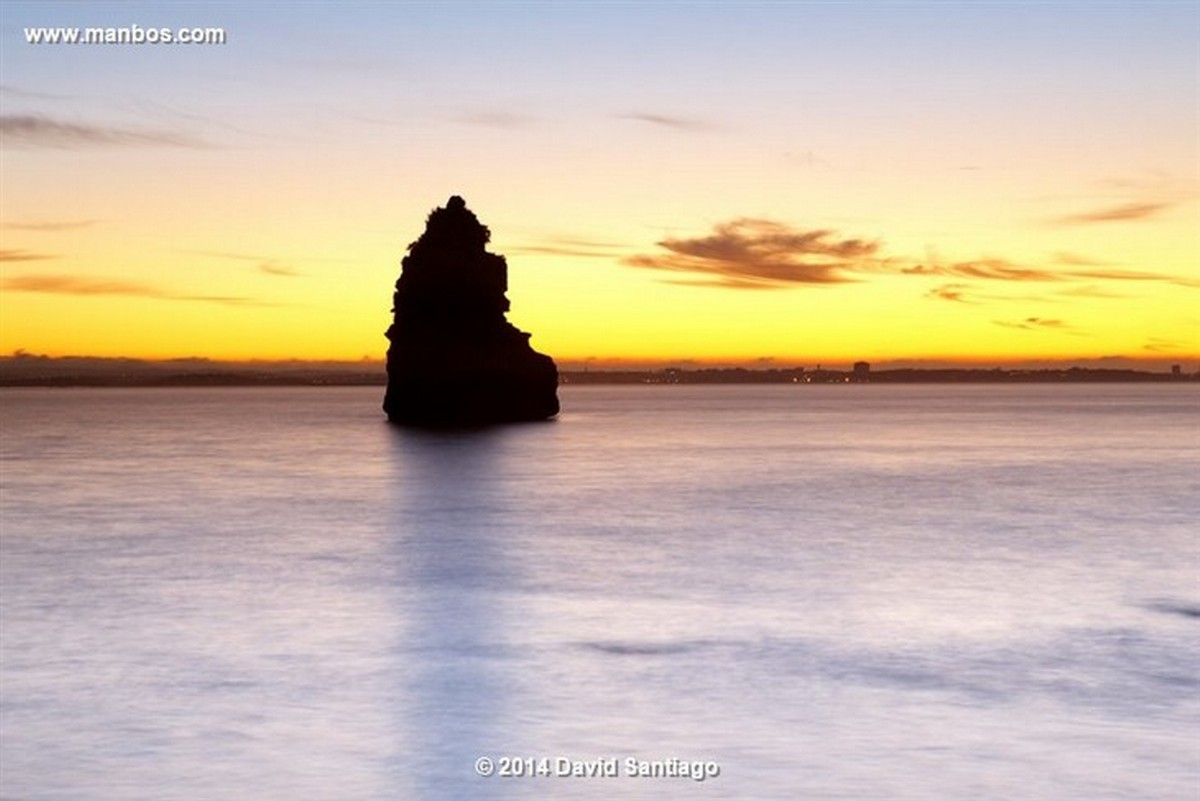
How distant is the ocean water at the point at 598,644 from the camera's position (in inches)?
523

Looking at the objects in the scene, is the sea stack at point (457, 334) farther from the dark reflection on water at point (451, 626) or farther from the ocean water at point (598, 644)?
the ocean water at point (598, 644)

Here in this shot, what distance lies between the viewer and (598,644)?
65.7 feet

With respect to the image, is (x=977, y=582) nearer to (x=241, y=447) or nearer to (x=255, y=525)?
(x=255, y=525)

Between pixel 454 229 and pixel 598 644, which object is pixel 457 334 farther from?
pixel 598 644

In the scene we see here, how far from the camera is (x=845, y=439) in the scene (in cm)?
9725

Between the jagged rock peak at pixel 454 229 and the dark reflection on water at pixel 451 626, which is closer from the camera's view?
the dark reflection on water at pixel 451 626

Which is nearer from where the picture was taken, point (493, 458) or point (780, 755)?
point (780, 755)

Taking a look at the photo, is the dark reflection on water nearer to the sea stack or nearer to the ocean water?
the ocean water

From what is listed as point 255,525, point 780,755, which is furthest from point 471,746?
point 255,525

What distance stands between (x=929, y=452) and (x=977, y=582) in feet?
174

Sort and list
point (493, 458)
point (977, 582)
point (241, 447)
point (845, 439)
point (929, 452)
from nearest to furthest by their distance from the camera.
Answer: point (977, 582) → point (493, 458) → point (929, 452) → point (241, 447) → point (845, 439)

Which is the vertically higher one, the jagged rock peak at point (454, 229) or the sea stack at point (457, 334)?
the jagged rock peak at point (454, 229)

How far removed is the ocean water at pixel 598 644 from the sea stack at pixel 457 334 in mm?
39502

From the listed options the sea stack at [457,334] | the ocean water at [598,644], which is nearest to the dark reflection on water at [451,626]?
the ocean water at [598,644]
